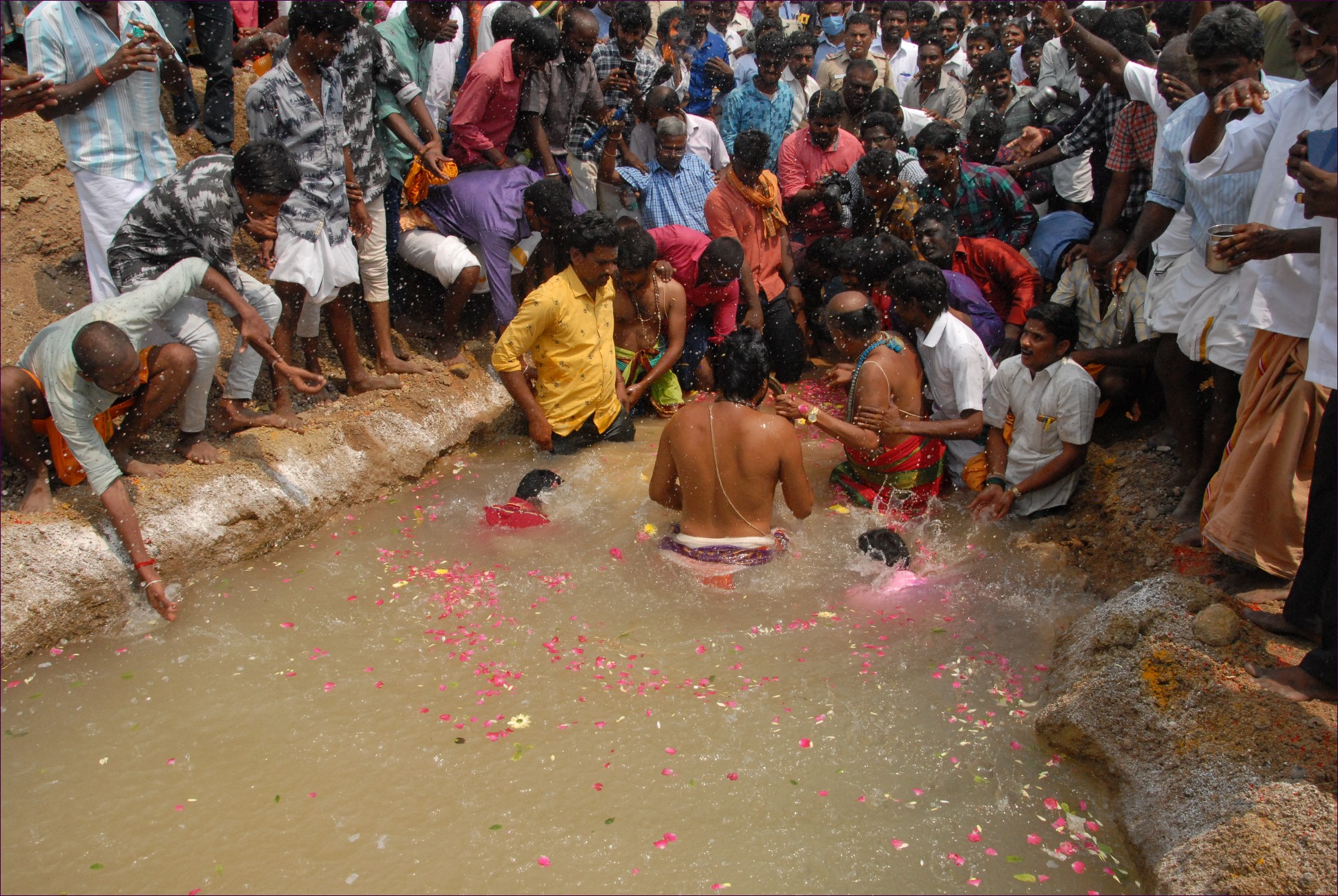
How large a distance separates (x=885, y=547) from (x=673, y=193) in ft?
11.7

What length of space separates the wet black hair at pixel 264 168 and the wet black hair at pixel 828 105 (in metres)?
4.20

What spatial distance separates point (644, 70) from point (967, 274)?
303cm

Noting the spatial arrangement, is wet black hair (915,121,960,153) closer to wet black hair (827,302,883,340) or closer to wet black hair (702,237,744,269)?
wet black hair (702,237,744,269)

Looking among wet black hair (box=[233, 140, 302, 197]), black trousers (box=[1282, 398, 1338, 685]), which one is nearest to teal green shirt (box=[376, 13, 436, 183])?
wet black hair (box=[233, 140, 302, 197])

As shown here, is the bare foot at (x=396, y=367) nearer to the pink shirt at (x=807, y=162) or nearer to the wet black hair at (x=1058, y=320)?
the pink shirt at (x=807, y=162)

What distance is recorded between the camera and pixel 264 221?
5047 millimetres

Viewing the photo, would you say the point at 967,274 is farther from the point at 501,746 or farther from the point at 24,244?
the point at 24,244

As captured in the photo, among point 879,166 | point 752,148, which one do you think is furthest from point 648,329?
point 879,166

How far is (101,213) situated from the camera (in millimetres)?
5039

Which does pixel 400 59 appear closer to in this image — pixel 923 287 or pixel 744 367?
pixel 744 367

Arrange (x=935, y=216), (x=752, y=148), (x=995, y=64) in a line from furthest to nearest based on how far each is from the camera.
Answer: (x=995, y=64) → (x=752, y=148) → (x=935, y=216)

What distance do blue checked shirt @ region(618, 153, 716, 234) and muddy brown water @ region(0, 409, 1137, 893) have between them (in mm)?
3078

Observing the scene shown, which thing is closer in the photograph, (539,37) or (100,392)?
(100,392)

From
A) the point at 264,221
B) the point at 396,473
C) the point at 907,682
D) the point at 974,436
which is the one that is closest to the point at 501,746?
the point at 907,682
